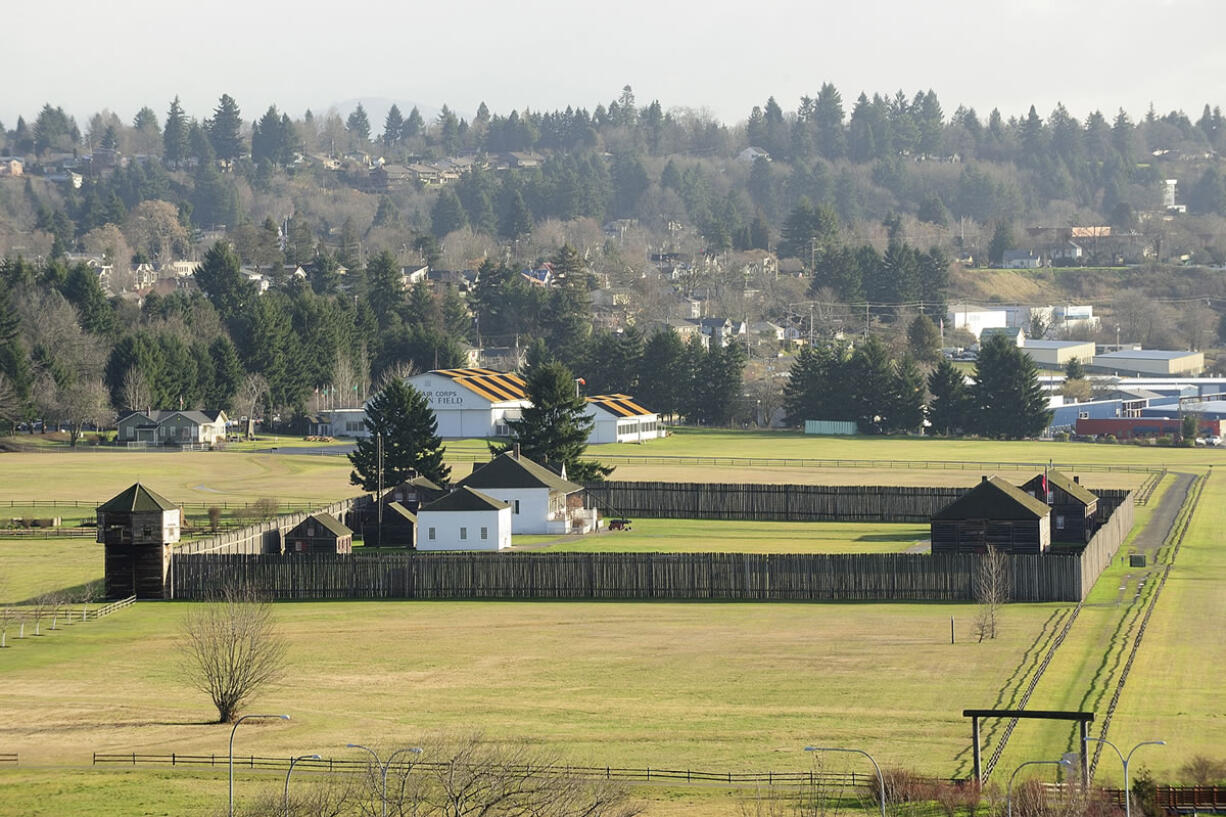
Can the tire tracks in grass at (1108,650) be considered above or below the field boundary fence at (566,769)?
above

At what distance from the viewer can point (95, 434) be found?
137000 mm

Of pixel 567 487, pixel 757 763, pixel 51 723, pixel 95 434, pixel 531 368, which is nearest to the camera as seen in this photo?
pixel 757 763

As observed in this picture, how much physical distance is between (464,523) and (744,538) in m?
12.4

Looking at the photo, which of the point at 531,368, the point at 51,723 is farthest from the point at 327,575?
the point at 531,368

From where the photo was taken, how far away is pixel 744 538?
8312 centimetres

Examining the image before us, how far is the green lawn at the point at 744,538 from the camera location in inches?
3103

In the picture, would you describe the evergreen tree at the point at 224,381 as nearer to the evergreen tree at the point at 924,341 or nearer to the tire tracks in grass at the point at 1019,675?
the evergreen tree at the point at 924,341

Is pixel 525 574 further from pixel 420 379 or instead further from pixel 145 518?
pixel 420 379

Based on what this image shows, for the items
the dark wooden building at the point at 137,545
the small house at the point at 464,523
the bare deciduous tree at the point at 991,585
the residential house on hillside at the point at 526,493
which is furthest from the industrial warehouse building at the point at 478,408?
the bare deciduous tree at the point at 991,585

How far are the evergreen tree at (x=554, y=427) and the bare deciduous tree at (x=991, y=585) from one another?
1279 inches

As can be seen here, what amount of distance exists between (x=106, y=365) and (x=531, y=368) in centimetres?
3137

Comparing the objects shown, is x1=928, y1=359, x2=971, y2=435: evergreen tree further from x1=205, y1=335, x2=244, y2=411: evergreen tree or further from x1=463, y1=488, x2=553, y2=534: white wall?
x1=463, y1=488, x2=553, y2=534: white wall

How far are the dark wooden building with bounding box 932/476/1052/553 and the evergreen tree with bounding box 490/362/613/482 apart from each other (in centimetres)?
2551

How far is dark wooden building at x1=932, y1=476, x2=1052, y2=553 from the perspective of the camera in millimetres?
72125
